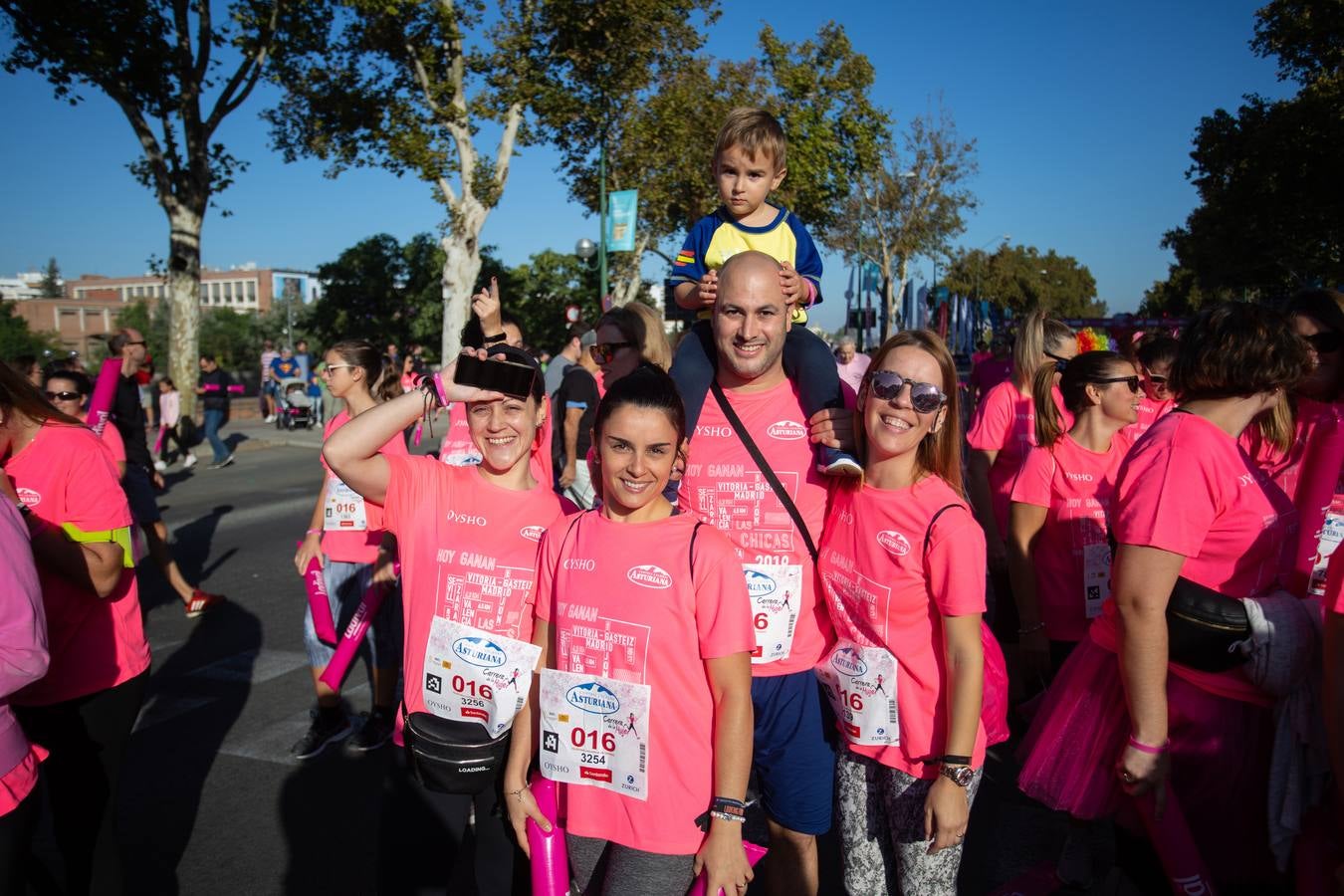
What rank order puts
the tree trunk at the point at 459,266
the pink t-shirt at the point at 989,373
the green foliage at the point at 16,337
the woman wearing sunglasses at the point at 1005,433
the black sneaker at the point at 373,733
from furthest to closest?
1. the green foliage at the point at 16,337
2. the tree trunk at the point at 459,266
3. the pink t-shirt at the point at 989,373
4. the woman wearing sunglasses at the point at 1005,433
5. the black sneaker at the point at 373,733

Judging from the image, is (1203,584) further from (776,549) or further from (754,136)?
(754,136)

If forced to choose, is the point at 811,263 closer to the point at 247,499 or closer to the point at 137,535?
the point at 137,535

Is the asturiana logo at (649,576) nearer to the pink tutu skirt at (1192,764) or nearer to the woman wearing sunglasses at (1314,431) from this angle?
the pink tutu skirt at (1192,764)

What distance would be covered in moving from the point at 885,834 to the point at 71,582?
2.51 meters

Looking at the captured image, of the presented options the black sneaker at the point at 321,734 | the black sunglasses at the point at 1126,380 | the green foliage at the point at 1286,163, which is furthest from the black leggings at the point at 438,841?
the green foliage at the point at 1286,163

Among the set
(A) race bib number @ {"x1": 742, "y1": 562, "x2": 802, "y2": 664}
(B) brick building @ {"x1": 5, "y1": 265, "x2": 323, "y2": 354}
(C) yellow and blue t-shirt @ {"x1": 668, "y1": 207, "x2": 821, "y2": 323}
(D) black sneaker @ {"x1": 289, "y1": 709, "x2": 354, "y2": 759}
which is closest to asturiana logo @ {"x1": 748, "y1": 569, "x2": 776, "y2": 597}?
(A) race bib number @ {"x1": 742, "y1": 562, "x2": 802, "y2": 664}

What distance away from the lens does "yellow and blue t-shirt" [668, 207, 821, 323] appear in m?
3.33

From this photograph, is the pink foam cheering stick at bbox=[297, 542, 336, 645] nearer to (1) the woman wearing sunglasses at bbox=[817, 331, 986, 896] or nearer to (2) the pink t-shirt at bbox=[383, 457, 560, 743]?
(2) the pink t-shirt at bbox=[383, 457, 560, 743]

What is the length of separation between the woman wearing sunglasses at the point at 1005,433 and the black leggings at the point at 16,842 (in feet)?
14.0

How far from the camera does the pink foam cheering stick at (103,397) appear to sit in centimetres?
650

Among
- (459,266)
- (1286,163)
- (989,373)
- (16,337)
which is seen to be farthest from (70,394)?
(16,337)

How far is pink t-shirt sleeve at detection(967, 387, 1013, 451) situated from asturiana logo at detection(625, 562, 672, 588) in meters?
3.44

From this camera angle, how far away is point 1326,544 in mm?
2518

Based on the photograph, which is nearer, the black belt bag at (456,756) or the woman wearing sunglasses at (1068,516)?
the black belt bag at (456,756)
